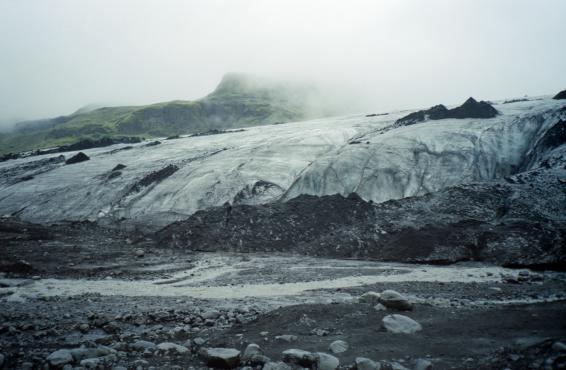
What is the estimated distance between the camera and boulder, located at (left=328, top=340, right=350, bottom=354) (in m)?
6.67

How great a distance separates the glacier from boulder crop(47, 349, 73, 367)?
19.4 meters

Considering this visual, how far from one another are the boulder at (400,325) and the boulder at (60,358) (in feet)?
17.3

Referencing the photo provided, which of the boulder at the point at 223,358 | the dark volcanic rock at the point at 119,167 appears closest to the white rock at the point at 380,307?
the boulder at the point at 223,358

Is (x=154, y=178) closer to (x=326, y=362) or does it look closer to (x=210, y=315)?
(x=210, y=315)

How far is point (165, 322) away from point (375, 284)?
22.1ft

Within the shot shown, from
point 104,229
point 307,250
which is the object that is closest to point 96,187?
point 104,229

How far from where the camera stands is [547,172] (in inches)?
814

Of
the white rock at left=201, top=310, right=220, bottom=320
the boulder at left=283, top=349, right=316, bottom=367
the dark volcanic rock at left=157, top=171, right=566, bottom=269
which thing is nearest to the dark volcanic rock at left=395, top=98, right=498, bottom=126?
the dark volcanic rock at left=157, top=171, right=566, bottom=269

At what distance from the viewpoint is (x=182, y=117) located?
5251 inches

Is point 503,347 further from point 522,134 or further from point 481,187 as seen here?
point 522,134

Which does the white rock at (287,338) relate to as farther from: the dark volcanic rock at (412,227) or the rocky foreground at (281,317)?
the dark volcanic rock at (412,227)

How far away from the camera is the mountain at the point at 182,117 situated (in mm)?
126438

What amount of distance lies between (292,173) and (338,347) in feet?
76.1

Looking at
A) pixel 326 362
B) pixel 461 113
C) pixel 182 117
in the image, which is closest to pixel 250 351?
pixel 326 362
